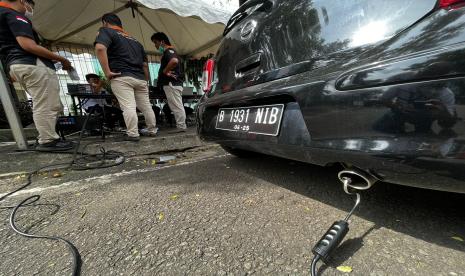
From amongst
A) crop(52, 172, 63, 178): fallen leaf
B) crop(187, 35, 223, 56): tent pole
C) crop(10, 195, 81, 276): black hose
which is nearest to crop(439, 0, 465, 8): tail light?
crop(10, 195, 81, 276): black hose

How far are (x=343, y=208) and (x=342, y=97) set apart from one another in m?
0.69

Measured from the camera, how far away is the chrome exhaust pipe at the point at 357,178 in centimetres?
99

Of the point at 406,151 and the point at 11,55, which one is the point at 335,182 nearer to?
the point at 406,151

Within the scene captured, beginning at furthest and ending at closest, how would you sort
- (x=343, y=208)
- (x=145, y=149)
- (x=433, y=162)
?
(x=145, y=149)
(x=343, y=208)
(x=433, y=162)

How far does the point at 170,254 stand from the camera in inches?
40.2

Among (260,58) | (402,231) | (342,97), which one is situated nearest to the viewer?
(342,97)

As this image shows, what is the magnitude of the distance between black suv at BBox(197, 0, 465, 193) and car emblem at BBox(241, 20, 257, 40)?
0.12ft

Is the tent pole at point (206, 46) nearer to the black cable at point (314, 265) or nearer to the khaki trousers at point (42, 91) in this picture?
the khaki trousers at point (42, 91)

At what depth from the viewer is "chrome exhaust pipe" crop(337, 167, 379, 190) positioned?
3.25 ft

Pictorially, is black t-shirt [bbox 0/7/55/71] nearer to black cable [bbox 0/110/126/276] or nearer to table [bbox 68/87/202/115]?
black cable [bbox 0/110/126/276]

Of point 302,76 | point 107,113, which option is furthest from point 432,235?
point 107,113

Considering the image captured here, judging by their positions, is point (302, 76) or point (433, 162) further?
point (302, 76)

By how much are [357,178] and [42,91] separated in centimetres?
325

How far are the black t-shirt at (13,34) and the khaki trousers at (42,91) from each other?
73 millimetres
